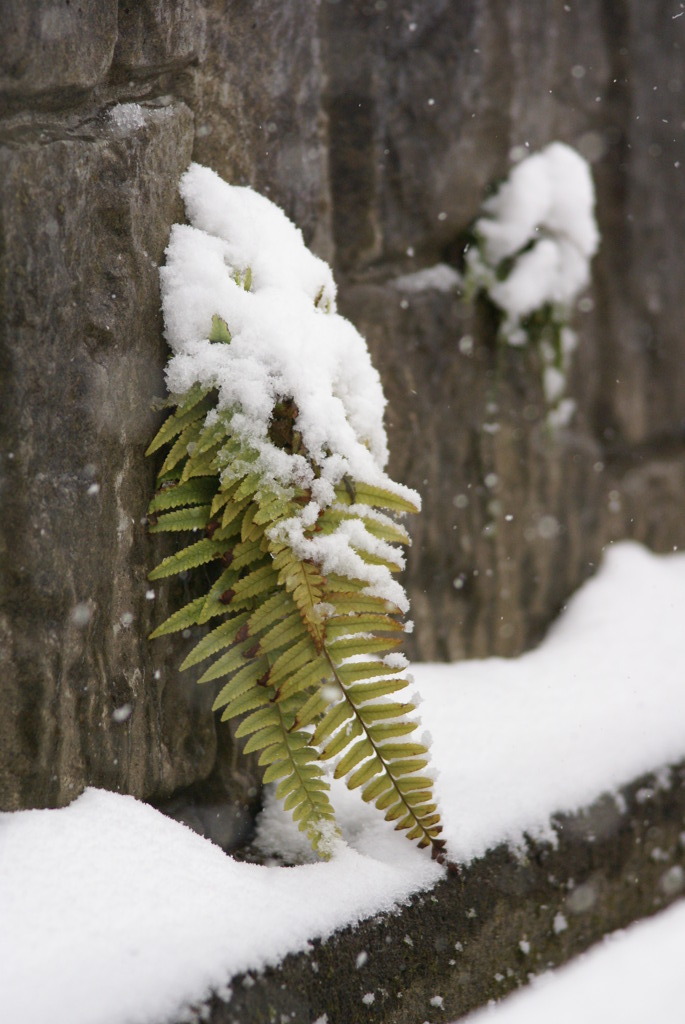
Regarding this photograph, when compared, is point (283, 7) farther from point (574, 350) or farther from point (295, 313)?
point (574, 350)

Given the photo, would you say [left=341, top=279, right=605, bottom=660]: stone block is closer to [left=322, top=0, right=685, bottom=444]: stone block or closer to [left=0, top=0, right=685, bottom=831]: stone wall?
[left=0, top=0, right=685, bottom=831]: stone wall

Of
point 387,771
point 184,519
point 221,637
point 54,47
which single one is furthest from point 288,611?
point 54,47

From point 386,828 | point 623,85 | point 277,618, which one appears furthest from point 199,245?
point 623,85

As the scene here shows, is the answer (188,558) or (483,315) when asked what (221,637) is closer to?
(188,558)

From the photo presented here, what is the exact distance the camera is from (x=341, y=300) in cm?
262

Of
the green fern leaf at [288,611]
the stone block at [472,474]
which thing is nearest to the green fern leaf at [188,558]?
the green fern leaf at [288,611]

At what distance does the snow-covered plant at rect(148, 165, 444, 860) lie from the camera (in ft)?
5.84

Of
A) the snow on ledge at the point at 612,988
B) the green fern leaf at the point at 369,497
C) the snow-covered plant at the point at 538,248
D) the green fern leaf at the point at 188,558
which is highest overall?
the snow-covered plant at the point at 538,248

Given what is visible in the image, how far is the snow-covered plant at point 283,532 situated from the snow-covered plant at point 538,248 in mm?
1168

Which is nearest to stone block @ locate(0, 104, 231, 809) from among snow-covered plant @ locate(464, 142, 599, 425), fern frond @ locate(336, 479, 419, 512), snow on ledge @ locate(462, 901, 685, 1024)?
fern frond @ locate(336, 479, 419, 512)

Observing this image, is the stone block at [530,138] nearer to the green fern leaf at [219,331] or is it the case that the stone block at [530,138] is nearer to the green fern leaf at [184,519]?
the green fern leaf at [219,331]

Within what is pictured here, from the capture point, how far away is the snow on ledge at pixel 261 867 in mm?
1485

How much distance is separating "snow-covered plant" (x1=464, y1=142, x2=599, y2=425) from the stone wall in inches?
2.9

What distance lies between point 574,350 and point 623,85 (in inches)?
37.7
